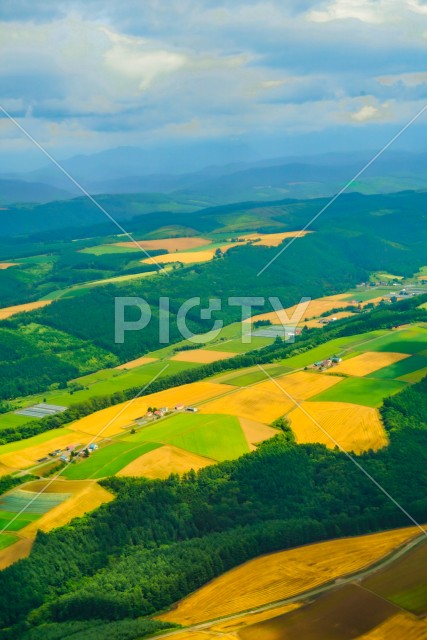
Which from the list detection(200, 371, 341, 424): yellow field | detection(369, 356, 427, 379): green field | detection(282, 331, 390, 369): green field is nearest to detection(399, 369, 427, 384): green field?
detection(369, 356, 427, 379): green field

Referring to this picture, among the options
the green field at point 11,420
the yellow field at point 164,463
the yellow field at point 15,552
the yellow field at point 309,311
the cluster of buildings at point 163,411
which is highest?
the yellow field at point 309,311

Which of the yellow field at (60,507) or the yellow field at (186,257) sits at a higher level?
the yellow field at (186,257)

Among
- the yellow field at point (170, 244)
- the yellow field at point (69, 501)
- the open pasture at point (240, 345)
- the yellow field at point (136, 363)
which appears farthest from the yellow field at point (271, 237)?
the yellow field at point (69, 501)

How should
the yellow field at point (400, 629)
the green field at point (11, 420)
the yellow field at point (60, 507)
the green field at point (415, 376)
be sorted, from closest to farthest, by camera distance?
the yellow field at point (400, 629), the yellow field at point (60, 507), the green field at point (11, 420), the green field at point (415, 376)

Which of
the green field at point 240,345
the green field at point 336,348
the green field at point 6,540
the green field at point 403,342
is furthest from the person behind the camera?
the green field at point 240,345

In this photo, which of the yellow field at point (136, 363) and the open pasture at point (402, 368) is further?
the yellow field at point (136, 363)

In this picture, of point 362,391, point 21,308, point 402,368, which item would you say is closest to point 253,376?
point 362,391

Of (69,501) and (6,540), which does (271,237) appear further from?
(6,540)

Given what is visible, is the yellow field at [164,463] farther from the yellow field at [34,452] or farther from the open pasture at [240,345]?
the open pasture at [240,345]
